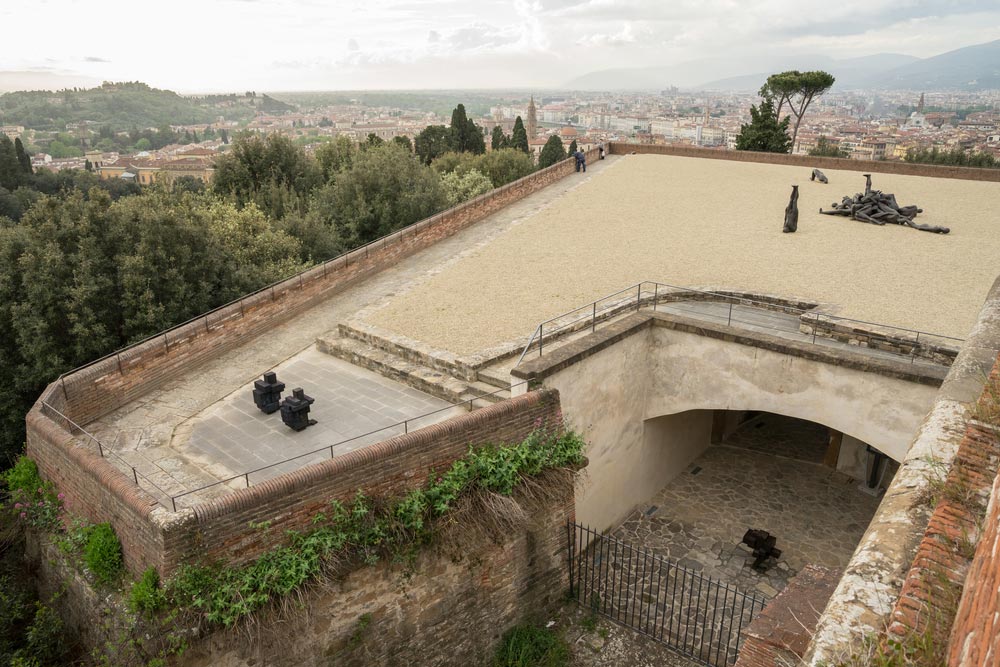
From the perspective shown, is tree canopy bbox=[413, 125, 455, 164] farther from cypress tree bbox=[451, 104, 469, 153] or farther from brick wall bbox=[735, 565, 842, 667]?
brick wall bbox=[735, 565, 842, 667]

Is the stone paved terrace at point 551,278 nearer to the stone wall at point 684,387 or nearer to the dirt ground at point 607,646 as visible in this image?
the stone wall at point 684,387

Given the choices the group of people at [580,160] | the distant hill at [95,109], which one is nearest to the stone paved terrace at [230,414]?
the group of people at [580,160]

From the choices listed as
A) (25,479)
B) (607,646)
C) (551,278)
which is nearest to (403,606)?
(607,646)

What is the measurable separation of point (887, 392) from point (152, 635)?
10.3 metres

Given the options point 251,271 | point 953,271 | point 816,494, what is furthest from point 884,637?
point 251,271

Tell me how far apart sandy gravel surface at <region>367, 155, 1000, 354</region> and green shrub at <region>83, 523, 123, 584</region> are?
5.54 m

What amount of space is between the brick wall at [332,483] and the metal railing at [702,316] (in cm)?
118

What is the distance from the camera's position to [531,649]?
9703 millimetres

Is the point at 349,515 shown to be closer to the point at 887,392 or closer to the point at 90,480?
the point at 90,480

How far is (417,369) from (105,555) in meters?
5.03

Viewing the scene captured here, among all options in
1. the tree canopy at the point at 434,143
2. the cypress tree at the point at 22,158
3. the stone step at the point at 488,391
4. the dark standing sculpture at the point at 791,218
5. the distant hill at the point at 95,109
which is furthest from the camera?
the distant hill at the point at 95,109

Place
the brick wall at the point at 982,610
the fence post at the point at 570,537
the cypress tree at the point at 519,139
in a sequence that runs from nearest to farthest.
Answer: the brick wall at the point at 982,610 < the fence post at the point at 570,537 < the cypress tree at the point at 519,139

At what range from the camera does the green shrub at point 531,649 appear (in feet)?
31.2

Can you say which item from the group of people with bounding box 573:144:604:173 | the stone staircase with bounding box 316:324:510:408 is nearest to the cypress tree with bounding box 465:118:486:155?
the group of people with bounding box 573:144:604:173
